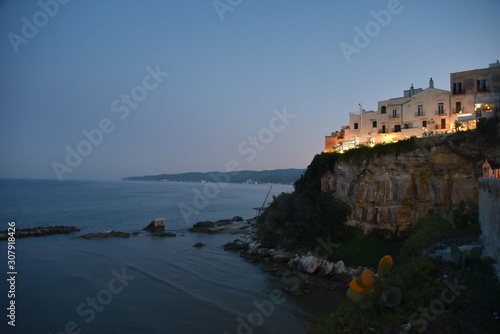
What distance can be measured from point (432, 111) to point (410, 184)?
1275 centimetres

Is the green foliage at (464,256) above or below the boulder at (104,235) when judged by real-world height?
above

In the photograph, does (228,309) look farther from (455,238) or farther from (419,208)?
(419,208)

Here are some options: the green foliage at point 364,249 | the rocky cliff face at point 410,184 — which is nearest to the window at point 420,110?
the rocky cliff face at point 410,184

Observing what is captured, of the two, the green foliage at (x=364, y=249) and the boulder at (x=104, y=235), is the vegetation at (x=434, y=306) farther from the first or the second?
the boulder at (x=104, y=235)

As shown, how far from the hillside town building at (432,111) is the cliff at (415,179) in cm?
327

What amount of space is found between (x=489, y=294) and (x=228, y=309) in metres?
13.1

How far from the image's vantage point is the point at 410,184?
82.6ft

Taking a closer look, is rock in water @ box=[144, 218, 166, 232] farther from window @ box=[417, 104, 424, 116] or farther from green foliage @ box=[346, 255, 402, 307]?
green foliage @ box=[346, 255, 402, 307]

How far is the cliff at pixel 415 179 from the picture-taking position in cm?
2323

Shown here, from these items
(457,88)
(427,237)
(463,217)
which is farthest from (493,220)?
(457,88)

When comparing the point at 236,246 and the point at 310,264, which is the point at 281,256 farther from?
the point at 236,246

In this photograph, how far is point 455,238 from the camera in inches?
611

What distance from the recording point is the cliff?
23.2 m

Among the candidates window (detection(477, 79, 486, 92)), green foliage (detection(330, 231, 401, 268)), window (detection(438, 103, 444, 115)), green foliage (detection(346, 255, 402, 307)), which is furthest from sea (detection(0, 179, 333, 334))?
window (detection(477, 79, 486, 92))
